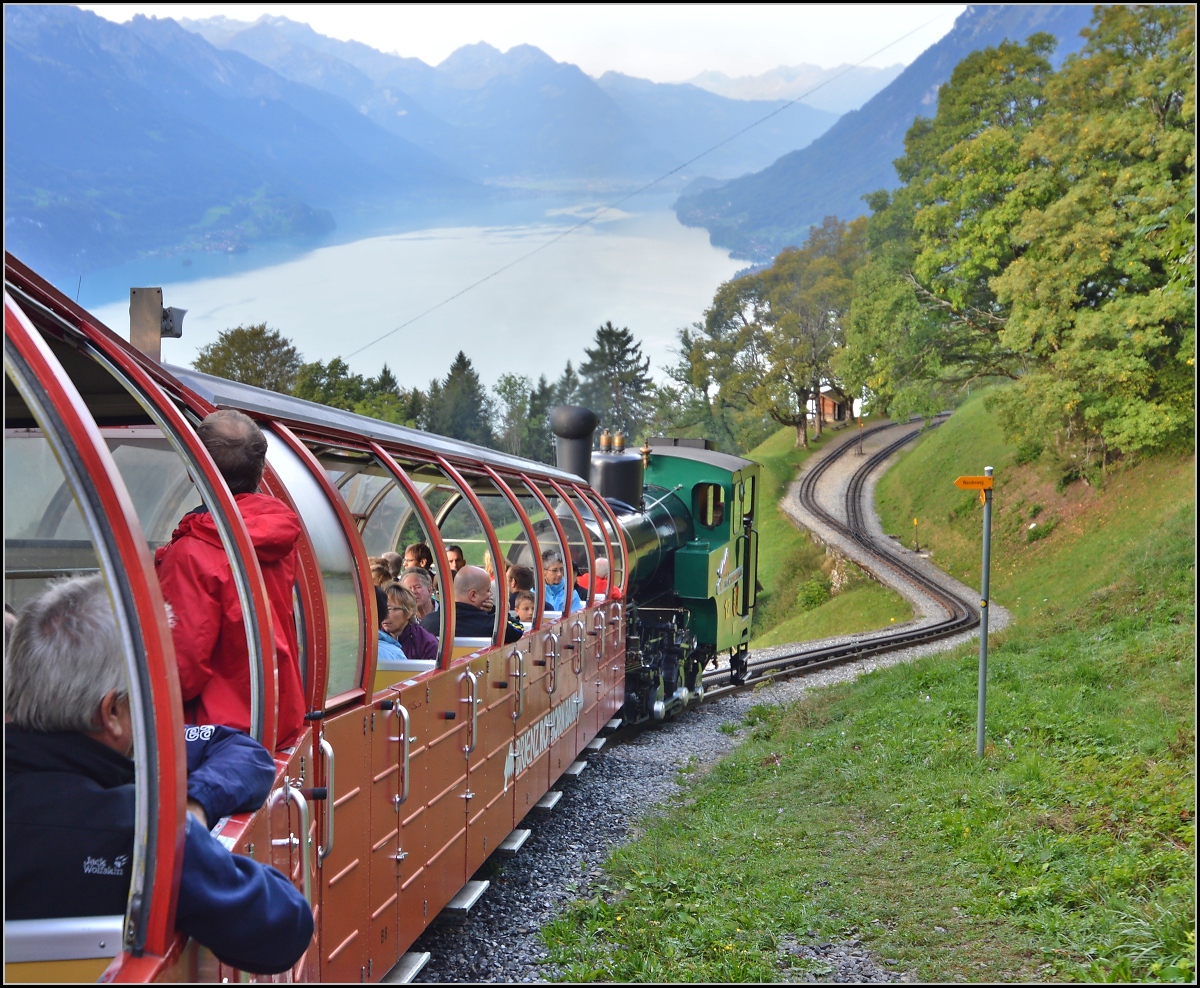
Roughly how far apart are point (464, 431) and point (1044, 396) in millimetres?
37727

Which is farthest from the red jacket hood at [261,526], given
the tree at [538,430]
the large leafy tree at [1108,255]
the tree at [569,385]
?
the tree at [569,385]

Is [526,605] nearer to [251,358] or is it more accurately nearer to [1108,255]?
[1108,255]

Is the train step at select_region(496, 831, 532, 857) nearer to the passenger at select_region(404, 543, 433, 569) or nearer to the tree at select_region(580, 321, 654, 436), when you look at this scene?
the passenger at select_region(404, 543, 433, 569)

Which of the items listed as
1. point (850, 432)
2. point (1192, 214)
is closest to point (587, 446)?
point (1192, 214)

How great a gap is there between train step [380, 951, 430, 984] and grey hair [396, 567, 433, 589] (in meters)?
1.95

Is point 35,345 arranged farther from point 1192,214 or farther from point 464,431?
point 464,431

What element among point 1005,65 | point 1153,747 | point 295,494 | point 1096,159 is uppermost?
point 1005,65

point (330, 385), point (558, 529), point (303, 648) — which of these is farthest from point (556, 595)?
point (330, 385)

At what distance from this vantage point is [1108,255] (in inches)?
895

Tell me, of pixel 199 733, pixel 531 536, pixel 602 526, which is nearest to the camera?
pixel 199 733

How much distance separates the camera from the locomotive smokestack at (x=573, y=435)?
1183 cm

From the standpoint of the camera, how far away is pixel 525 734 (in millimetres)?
7188

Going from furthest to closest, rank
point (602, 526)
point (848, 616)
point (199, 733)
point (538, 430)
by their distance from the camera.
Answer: point (538, 430) < point (848, 616) < point (602, 526) < point (199, 733)

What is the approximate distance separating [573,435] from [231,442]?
8799mm
